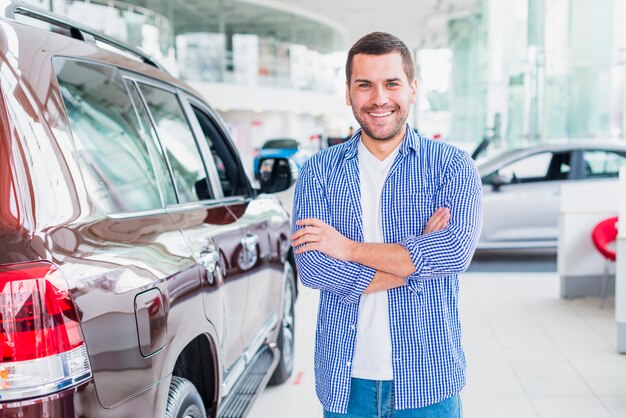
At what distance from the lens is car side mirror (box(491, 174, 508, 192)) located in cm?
875

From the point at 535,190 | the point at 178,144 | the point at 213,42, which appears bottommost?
the point at 535,190

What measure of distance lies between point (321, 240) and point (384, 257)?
7.8 inches

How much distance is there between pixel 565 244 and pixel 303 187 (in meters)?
5.50

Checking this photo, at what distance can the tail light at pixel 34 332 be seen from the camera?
1514 millimetres

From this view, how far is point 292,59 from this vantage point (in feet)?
132

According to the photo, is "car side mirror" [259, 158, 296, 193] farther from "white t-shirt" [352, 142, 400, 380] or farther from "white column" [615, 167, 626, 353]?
"white column" [615, 167, 626, 353]

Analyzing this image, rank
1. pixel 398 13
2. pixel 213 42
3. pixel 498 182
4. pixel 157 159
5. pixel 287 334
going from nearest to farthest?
pixel 157 159 < pixel 287 334 < pixel 498 182 < pixel 213 42 < pixel 398 13

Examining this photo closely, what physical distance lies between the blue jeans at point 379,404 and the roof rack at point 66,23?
4.67ft

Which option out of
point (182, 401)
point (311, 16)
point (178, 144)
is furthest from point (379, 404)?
point (311, 16)

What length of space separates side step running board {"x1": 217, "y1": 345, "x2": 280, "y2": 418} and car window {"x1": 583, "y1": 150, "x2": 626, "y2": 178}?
20.8 feet

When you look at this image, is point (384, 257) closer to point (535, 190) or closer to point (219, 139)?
point (219, 139)

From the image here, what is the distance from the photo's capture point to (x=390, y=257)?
77.3 inches

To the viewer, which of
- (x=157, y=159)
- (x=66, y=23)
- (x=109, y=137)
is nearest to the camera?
(x=66, y=23)

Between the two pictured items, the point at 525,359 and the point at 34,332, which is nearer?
the point at 34,332
